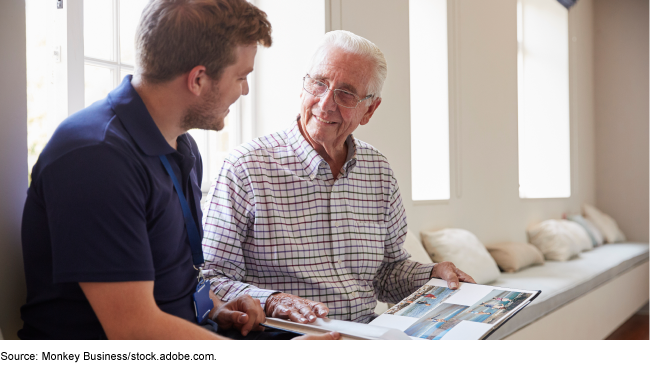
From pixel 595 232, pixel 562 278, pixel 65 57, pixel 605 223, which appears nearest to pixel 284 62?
pixel 65 57

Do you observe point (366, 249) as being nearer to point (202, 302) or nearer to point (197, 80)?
point (202, 302)

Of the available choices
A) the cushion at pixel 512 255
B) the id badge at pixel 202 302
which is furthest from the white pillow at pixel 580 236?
the id badge at pixel 202 302

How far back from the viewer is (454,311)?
52.7 inches

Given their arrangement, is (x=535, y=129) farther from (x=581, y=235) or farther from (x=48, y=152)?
(x=48, y=152)

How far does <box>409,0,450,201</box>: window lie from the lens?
382 cm

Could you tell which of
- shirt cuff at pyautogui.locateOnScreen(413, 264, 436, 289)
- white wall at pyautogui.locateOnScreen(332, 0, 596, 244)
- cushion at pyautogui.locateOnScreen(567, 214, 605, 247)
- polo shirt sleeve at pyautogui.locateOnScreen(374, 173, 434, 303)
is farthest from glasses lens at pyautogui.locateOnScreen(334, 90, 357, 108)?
cushion at pyautogui.locateOnScreen(567, 214, 605, 247)

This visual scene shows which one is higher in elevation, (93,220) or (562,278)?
(93,220)

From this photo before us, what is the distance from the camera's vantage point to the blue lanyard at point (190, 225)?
1.05m

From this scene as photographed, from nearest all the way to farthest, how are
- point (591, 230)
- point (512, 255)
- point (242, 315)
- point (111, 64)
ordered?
point (242, 315) < point (111, 64) < point (512, 255) < point (591, 230)

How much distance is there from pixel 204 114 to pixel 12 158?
1.59ft

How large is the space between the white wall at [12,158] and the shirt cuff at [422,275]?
43.5 inches

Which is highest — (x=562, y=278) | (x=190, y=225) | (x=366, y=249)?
(x=190, y=225)

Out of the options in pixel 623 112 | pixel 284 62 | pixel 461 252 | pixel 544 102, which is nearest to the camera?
pixel 284 62

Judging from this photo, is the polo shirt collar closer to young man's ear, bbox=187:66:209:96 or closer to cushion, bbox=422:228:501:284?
young man's ear, bbox=187:66:209:96
